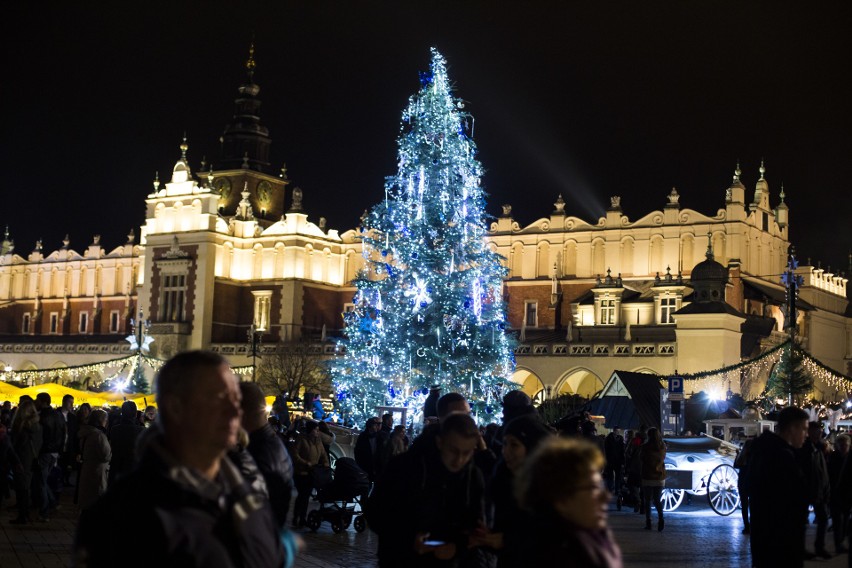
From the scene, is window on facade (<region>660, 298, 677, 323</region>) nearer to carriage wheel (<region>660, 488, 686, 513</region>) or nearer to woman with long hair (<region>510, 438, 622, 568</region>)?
carriage wheel (<region>660, 488, 686, 513</region>)

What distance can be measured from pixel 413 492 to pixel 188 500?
2.54m

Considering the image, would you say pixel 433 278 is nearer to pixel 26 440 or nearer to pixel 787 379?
pixel 787 379

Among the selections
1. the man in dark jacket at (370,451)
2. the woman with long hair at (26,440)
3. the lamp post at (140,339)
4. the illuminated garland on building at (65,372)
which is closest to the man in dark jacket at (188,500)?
the woman with long hair at (26,440)

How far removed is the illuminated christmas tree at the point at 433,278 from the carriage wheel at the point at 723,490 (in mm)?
7711

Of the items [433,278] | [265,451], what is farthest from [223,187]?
[265,451]

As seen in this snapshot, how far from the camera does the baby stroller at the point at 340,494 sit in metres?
14.3

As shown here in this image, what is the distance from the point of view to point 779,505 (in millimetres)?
7387

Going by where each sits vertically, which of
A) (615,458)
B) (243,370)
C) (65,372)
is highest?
(243,370)

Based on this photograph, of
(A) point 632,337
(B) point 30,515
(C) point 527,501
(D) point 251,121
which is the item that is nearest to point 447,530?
(C) point 527,501

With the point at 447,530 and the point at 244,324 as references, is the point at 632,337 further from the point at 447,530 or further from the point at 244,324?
the point at 447,530

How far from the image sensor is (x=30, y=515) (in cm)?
1436

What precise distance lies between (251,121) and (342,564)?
6113cm

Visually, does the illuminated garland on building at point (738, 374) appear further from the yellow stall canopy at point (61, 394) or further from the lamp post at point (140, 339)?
the lamp post at point (140, 339)

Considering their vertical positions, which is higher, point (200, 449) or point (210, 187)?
point (210, 187)
